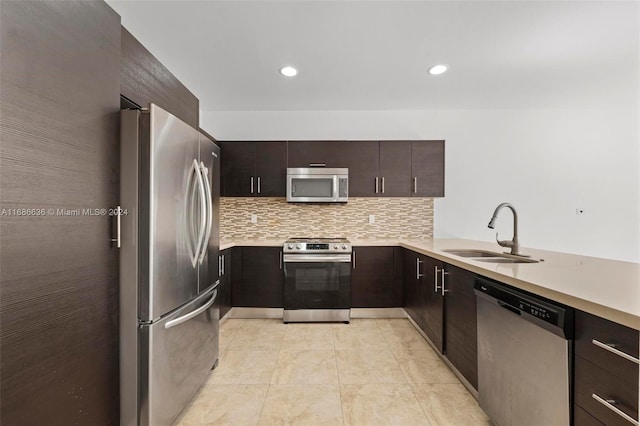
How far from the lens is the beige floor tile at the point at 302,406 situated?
5.46ft

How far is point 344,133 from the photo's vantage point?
383 centimetres

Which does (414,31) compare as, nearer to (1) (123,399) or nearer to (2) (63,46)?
(2) (63,46)

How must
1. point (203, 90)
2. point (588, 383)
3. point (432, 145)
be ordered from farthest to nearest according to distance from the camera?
1. point (432, 145)
2. point (203, 90)
3. point (588, 383)

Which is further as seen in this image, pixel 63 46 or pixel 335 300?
pixel 335 300

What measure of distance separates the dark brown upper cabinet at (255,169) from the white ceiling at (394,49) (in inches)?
22.0

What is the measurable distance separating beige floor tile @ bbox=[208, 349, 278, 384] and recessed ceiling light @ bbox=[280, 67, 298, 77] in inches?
101

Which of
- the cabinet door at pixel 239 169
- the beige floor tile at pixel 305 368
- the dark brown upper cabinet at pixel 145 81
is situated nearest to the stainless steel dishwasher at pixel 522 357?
the beige floor tile at pixel 305 368

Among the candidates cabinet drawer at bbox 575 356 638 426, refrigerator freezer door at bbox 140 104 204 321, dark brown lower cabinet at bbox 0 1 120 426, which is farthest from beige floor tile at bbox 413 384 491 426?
dark brown lower cabinet at bbox 0 1 120 426

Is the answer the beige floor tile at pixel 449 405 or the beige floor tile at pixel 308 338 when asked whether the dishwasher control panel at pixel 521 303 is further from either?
the beige floor tile at pixel 308 338

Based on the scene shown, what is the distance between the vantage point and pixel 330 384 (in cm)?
202

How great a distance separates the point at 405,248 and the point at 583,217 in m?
2.56

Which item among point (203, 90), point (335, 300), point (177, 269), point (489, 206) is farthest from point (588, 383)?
point (203, 90)

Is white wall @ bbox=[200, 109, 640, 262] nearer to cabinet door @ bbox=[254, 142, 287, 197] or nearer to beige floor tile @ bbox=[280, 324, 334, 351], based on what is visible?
cabinet door @ bbox=[254, 142, 287, 197]

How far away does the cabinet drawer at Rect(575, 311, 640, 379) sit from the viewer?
2.79 ft
